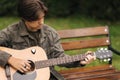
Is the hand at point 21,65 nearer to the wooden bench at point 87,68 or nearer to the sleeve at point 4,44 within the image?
the sleeve at point 4,44

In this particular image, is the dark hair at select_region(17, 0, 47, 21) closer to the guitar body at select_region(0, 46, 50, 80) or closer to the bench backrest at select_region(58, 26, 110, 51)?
the guitar body at select_region(0, 46, 50, 80)

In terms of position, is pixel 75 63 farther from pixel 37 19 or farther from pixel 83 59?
pixel 37 19

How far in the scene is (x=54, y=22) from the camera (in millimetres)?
9922

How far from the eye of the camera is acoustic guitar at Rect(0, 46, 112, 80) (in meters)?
4.66

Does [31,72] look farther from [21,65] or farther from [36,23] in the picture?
[36,23]

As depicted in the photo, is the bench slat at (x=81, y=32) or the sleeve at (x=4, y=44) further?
the bench slat at (x=81, y=32)

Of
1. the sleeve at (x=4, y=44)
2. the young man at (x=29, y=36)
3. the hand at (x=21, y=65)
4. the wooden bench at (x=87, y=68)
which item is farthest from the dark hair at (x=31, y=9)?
the wooden bench at (x=87, y=68)

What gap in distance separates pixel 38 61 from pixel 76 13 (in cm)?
583

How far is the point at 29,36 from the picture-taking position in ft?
16.0

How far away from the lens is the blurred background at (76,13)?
955 centimetres

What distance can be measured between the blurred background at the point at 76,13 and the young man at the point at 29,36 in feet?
14.5

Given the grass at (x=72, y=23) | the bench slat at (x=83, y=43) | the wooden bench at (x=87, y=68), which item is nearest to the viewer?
the wooden bench at (x=87, y=68)

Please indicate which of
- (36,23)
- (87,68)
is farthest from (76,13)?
(36,23)

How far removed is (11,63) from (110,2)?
16.8ft
